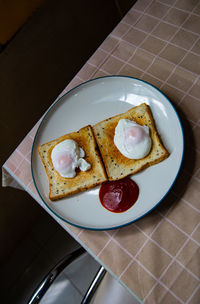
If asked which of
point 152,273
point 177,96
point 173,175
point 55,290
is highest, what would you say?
point 177,96

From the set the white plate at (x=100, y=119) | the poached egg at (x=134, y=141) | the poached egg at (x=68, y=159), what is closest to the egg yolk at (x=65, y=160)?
the poached egg at (x=68, y=159)

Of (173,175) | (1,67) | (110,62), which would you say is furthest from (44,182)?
(1,67)

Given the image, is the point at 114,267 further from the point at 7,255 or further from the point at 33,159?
the point at 7,255

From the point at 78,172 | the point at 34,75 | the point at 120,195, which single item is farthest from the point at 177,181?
the point at 34,75

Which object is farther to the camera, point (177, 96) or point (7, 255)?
point (7, 255)

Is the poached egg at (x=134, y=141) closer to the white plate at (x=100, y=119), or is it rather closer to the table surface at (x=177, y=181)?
the white plate at (x=100, y=119)

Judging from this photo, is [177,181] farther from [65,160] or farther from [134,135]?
[65,160]
